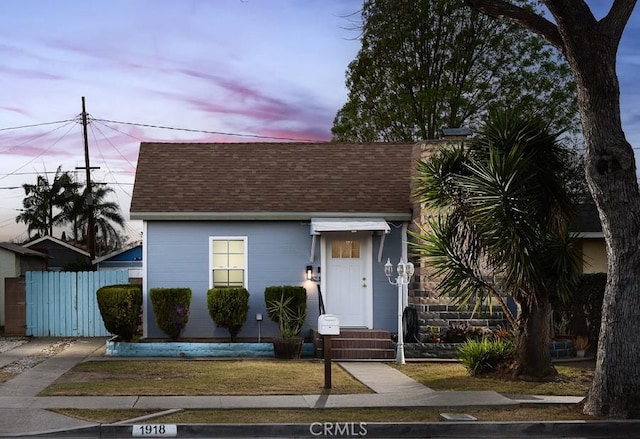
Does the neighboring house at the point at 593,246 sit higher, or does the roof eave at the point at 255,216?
the roof eave at the point at 255,216

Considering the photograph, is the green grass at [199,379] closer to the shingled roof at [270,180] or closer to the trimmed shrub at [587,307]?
the shingled roof at [270,180]

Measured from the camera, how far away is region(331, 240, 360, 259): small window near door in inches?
792

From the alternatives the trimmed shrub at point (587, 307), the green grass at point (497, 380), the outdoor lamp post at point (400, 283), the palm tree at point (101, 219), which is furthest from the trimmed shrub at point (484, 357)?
the palm tree at point (101, 219)

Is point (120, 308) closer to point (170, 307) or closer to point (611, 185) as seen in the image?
point (170, 307)

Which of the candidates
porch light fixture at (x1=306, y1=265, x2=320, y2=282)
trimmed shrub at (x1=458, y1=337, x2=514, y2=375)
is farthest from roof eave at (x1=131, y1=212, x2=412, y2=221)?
trimmed shrub at (x1=458, y1=337, x2=514, y2=375)

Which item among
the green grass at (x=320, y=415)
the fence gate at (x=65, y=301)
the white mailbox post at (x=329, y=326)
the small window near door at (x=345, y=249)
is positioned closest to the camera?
the green grass at (x=320, y=415)

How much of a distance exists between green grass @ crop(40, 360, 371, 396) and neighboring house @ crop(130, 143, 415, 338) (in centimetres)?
275

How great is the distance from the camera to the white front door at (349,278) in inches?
784

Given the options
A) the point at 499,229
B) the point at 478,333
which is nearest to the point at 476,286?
the point at 499,229

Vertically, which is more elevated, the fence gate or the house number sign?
the fence gate

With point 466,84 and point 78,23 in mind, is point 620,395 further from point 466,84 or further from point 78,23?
point 466,84

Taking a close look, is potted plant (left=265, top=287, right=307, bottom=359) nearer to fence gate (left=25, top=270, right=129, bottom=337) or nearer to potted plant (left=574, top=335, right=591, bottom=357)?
fence gate (left=25, top=270, right=129, bottom=337)

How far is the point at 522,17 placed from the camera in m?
11.5

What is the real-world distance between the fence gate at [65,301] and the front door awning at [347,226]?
631 centimetres
